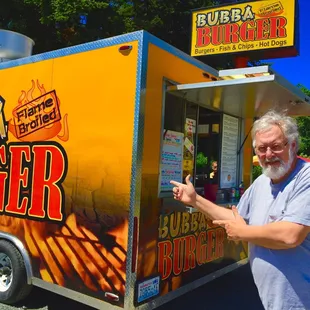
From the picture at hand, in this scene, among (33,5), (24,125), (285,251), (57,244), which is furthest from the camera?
(33,5)

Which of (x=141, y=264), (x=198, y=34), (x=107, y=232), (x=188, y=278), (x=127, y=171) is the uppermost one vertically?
(x=198, y=34)

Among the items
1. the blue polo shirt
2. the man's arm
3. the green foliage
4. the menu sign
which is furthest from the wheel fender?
the green foliage

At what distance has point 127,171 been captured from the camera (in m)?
3.10

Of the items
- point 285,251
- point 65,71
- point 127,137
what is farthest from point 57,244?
point 285,251

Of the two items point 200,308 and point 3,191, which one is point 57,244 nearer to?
point 3,191

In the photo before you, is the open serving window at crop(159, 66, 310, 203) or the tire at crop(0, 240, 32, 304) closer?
the open serving window at crop(159, 66, 310, 203)

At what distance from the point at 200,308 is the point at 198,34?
8820mm

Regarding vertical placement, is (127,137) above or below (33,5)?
below

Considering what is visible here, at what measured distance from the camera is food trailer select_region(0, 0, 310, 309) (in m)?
3.14

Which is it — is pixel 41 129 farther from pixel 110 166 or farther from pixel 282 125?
pixel 282 125

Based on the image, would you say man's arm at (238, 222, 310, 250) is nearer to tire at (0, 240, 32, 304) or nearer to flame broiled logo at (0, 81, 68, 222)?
flame broiled logo at (0, 81, 68, 222)

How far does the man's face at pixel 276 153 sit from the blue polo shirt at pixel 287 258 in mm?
68

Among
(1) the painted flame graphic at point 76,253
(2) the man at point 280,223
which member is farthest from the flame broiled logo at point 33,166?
(2) the man at point 280,223

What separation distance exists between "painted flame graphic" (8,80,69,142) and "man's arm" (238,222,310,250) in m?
2.19
